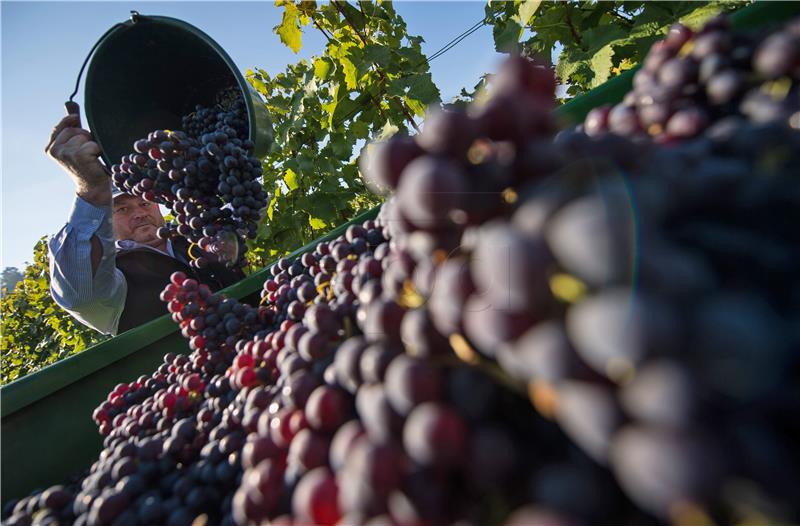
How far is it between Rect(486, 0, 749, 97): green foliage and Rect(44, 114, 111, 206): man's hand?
229 centimetres

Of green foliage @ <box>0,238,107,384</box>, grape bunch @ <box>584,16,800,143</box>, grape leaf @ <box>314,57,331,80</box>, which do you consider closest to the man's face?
grape leaf @ <box>314,57,331,80</box>

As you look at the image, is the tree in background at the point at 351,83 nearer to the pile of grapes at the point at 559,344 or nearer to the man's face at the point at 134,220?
the man's face at the point at 134,220

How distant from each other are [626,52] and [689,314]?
220 centimetres

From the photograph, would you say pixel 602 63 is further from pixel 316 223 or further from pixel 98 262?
pixel 98 262

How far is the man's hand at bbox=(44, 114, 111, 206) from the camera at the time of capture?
229cm

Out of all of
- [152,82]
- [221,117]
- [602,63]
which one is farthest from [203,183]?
[602,63]

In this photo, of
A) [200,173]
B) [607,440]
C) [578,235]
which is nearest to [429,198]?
[578,235]

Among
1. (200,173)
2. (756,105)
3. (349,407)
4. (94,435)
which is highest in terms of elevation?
(200,173)

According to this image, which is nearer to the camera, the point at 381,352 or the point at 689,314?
the point at 689,314

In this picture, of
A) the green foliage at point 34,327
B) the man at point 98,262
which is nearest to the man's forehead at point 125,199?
the man at point 98,262

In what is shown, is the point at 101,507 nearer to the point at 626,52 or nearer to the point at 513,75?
the point at 513,75

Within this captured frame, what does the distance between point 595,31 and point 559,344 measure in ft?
7.26

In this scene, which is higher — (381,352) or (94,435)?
(381,352)

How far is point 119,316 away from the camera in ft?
9.51
